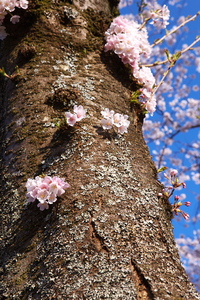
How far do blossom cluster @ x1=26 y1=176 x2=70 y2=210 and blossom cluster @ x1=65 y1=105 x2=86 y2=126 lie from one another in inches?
13.0

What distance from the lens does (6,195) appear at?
1.65m

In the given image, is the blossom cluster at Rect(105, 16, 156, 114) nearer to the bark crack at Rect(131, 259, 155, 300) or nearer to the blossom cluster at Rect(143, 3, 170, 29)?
the blossom cluster at Rect(143, 3, 170, 29)

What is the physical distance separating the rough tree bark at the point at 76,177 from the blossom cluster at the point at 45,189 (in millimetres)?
39

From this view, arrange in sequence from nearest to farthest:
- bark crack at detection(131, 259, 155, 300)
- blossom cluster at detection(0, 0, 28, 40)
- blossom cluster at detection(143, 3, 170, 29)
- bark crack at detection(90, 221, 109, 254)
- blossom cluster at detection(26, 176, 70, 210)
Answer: bark crack at detection(131, 259, 155, 300) → bark crack at detection(90, 221, 109, 254) → blossom cluster at detection(26, 176, 70, 210) → blossom cluster at detection(0, 0, 28, 40) → blossom cluster at detection(143, 3, 170, 29)

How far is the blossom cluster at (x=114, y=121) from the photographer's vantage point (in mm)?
1706

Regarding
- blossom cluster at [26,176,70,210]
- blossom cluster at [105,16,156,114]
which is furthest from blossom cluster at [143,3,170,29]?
blossom cluster at [26,176,70,210]

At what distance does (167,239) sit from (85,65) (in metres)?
1.22

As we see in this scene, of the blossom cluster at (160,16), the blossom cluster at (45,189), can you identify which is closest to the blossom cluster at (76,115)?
the blossom cluster at (45,189)

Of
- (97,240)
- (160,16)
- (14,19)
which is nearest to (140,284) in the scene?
(97,240)

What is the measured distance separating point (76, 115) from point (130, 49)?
0.78m

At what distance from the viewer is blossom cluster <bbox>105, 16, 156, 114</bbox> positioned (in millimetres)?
2186

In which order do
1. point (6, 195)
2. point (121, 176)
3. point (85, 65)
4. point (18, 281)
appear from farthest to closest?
1. point (85, 65)
2. point (6, 195)
3. point (121, 176)
4. point (18, 281)

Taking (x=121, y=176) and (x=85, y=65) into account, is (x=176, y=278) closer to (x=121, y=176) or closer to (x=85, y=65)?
(x=121, y=176)

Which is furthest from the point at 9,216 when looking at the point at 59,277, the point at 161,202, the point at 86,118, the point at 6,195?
the point at 161,202
